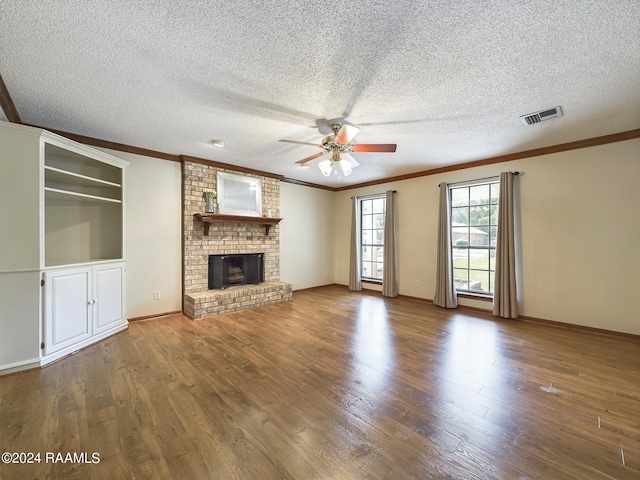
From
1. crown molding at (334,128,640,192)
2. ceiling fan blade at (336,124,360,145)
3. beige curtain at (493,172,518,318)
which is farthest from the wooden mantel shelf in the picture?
beige curtain at (493,172,518,318)

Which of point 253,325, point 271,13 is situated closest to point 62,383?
point 253,325

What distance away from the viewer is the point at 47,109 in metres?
2.74

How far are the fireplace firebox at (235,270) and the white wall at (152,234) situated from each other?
555 millimetres

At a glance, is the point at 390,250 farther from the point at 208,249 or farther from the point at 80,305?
the point at 80,305

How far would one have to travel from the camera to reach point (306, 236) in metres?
6.43

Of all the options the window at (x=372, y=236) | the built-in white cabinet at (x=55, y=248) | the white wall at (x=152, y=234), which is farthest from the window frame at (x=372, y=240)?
the built-in white cabinet at (x=55, y=248)

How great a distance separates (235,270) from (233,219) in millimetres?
1052

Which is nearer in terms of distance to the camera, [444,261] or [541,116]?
[541,116]

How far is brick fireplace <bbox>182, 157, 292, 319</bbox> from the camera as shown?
433 centimetres

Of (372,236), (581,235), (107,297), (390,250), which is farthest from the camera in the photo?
(372,236)

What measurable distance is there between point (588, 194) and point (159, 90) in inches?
214

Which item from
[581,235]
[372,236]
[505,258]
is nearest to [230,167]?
[372,236]

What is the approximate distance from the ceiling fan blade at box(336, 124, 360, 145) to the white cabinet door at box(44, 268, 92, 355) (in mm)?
3357

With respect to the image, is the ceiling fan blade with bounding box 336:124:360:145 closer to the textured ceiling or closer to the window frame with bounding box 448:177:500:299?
the textured ceiling
